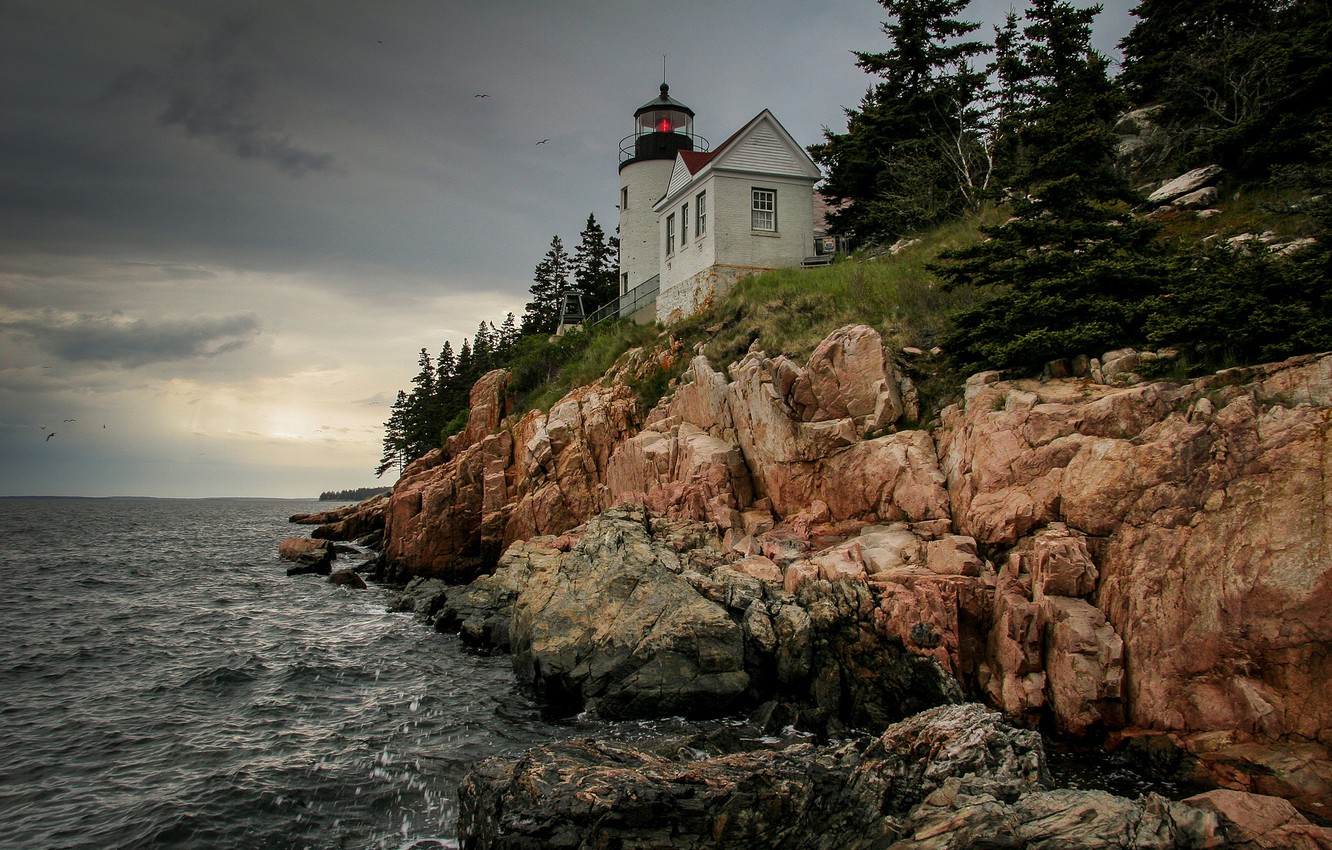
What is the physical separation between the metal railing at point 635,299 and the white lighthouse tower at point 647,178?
1.40 metres

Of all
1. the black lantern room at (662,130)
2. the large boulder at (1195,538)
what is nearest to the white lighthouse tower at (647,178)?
the black lantern room at (662,130)

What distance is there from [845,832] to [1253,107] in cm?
2482

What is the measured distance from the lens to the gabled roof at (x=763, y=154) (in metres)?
30.0

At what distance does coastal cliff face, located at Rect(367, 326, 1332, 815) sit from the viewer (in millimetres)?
8727

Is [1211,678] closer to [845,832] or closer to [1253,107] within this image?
[845,832]

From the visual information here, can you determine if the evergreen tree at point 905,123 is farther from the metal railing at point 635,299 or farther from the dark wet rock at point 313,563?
the dark wet rock at point 313,563

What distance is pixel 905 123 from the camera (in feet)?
104

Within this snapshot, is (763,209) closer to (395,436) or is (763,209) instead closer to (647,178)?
(647,178)

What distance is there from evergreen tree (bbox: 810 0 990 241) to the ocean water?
24097mm

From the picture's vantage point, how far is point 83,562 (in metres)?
37.3

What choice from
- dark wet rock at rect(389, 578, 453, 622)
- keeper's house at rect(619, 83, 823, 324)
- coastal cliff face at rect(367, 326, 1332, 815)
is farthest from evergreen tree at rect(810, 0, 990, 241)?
dark wet rock at rect(389, 578, 453, 622)

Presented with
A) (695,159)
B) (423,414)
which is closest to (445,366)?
(423,414)

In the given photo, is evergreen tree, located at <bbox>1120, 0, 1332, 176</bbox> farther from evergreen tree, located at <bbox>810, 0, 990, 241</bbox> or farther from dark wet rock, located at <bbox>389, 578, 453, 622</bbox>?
dark wet rock, located at <bbox>389, 578, 453, 622</bbox>

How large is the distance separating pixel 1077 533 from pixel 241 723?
14.4 meters
